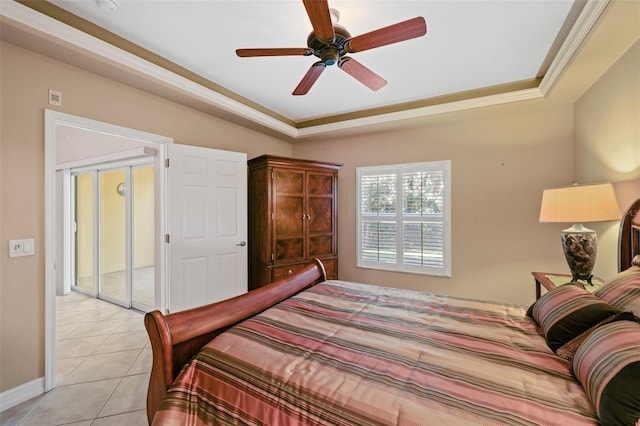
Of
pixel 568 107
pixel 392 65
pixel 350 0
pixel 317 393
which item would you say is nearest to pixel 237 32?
pixel 350 0

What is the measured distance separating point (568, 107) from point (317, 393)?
3.80 metres

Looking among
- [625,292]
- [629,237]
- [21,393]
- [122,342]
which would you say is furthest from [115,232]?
[629,237]

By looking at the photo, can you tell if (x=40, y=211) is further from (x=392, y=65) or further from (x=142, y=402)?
(x=392, y=65)

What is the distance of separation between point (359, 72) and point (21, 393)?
11.2ft

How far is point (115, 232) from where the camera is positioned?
404cm

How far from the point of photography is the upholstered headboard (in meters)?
1.71

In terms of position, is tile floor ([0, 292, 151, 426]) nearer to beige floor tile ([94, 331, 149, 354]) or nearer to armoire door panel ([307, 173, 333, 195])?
beige floor tile ([94, 331, 149, 354])

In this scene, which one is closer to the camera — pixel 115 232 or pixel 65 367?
pixel 65 367

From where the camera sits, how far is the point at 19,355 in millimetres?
1947

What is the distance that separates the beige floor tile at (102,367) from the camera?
2.25 meters

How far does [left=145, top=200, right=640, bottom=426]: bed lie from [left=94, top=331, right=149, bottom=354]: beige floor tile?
192 cm

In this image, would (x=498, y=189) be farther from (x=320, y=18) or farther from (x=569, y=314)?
(x=320, y=18)

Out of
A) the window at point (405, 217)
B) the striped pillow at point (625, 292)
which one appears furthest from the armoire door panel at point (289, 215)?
the striped pillow at point (625, 292)

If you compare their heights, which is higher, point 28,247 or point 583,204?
point 583,204
